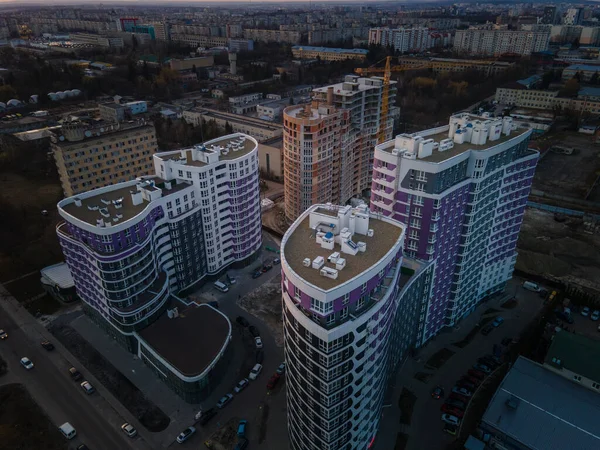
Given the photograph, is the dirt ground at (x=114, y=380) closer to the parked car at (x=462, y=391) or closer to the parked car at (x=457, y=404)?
the parked car at (x=457, y=404)

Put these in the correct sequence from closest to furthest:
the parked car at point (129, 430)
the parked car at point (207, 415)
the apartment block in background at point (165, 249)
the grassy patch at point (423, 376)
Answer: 1. the parked car at point (129, 430)
2. the parked car at point (207, 415)
3. the apartment block in background at point (165, 249)
4. the grassy patch at point (423, 376)

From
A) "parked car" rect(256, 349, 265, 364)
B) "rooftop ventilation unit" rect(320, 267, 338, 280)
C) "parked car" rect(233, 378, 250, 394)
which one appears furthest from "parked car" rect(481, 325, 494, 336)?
"rooftop ventilation unit" rect(320, 267, 338, 280)

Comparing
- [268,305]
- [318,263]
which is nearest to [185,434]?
[268,305]

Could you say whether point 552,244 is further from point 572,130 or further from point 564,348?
point 572,130

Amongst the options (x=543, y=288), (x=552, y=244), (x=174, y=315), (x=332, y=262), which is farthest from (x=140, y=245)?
(x=552, y=244)

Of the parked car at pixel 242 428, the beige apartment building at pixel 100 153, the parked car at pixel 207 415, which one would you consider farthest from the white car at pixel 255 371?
the beige apartment building at pixel 100 153
